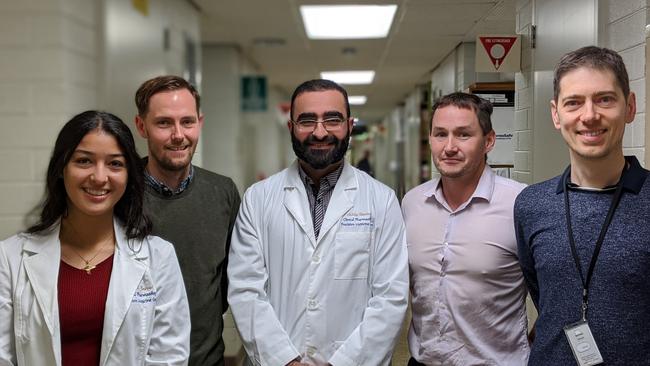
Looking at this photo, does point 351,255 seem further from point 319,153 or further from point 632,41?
point 632,41

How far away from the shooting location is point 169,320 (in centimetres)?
144

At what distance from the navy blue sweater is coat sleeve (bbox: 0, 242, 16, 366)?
1.28 meters

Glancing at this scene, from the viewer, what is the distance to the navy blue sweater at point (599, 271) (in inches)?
47.6

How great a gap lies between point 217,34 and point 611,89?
3369mm

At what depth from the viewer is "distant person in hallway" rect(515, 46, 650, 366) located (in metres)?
1.21

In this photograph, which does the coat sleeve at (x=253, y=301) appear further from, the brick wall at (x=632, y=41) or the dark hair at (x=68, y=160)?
the brick wall at (x=632, y=41)

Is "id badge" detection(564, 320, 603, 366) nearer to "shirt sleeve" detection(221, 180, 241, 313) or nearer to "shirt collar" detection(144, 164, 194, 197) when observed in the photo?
"shirt sleeve" detection(221, 180, 241, 313)

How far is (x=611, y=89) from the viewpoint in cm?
124

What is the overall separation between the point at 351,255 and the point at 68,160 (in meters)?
0.81

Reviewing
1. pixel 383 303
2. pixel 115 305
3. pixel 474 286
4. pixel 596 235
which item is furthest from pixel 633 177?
pixel 115 305

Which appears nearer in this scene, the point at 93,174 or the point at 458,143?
the point at 93,174

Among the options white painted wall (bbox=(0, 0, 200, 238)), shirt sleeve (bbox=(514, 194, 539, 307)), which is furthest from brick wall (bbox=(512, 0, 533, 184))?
white painted wall (bbox=(0, 0, 200, 238))

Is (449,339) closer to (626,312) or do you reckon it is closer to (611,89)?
(626,312)

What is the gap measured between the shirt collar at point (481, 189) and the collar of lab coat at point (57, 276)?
0.87 metres
